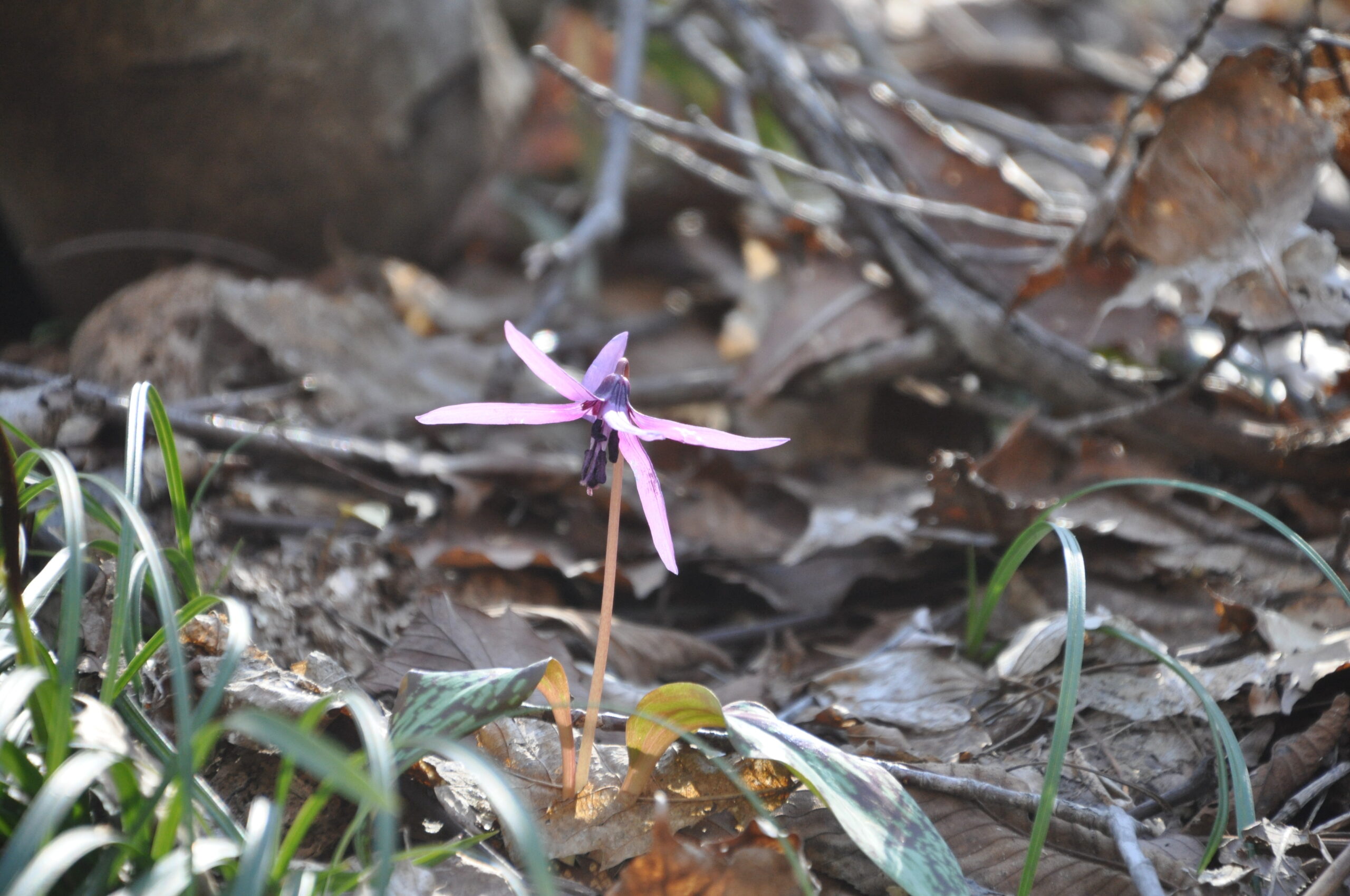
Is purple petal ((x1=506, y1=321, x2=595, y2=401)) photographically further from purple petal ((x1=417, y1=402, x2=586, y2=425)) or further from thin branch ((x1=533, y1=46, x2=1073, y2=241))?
thin branch ((x1=533, y1=46, x2=1073, y2=241))

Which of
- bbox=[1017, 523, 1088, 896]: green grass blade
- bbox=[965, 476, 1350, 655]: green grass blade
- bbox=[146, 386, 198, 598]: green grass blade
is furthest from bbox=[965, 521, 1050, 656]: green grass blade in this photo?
bbox=[146, 386, 198, 598]: green grass blade

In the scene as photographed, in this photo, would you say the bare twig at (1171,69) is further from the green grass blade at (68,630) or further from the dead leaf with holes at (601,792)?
the green grass blade at (68,630)

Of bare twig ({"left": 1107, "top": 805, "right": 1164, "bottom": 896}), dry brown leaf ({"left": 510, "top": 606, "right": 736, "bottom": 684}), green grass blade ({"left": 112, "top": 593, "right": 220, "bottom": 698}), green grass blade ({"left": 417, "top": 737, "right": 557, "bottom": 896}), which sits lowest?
dry brown leaf ({"left": 510, "top": 606, "right": 736, "bottom": 684})

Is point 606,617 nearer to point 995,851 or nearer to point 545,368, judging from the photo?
point 545,368

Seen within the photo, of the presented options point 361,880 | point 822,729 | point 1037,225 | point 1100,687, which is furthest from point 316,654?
point 1037,225

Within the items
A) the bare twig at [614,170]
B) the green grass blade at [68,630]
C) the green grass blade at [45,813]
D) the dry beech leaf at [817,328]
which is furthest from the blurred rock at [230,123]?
the green grass blade at [45,813]

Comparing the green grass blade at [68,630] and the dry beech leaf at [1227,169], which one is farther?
the dry beech leaf at [1227,169]

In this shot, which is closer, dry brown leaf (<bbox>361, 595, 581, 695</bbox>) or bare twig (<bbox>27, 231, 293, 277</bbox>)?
dry brown leaf (<bbox>361, 595, 581, 695</bbox>)

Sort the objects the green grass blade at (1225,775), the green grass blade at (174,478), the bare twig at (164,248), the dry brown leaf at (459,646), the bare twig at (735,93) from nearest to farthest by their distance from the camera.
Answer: the green grass blade at (1225,775) < the green grass blade at (174,478) < the dry brown leaf at (459,646) < the bare twig at (164,248) < the bare twig at (735,93)
